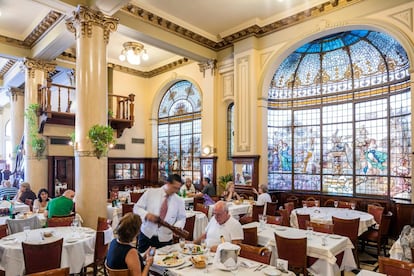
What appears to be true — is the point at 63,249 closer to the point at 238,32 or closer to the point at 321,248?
the point at 321,248

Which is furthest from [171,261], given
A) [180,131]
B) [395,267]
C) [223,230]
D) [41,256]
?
[180,131]

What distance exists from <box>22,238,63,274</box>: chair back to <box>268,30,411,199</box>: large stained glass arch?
279 inches

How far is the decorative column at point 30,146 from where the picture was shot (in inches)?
353

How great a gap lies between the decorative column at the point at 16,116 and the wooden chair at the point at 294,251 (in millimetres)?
11485

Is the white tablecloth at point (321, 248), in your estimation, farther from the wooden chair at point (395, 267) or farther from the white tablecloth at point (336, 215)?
the white tablecloth at point (336, 215)

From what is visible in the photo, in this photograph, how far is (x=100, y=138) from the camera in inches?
237

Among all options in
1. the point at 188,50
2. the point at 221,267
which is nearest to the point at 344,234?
the point at 221,267

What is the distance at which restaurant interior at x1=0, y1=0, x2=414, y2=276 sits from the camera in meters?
6.12

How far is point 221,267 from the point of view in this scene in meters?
2.77

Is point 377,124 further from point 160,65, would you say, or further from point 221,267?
point 160,65

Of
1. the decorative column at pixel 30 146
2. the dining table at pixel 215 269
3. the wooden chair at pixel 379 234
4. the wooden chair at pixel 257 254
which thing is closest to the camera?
the dining table at pixel 215 269

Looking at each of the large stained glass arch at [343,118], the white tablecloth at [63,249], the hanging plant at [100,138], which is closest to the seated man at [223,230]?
the white tablecloth at [63,249]

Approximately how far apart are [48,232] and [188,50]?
654 centimetres

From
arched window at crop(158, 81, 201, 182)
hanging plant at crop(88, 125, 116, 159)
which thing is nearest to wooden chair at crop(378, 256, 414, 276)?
hanging plant at crop(88, 125, 116, 159)
